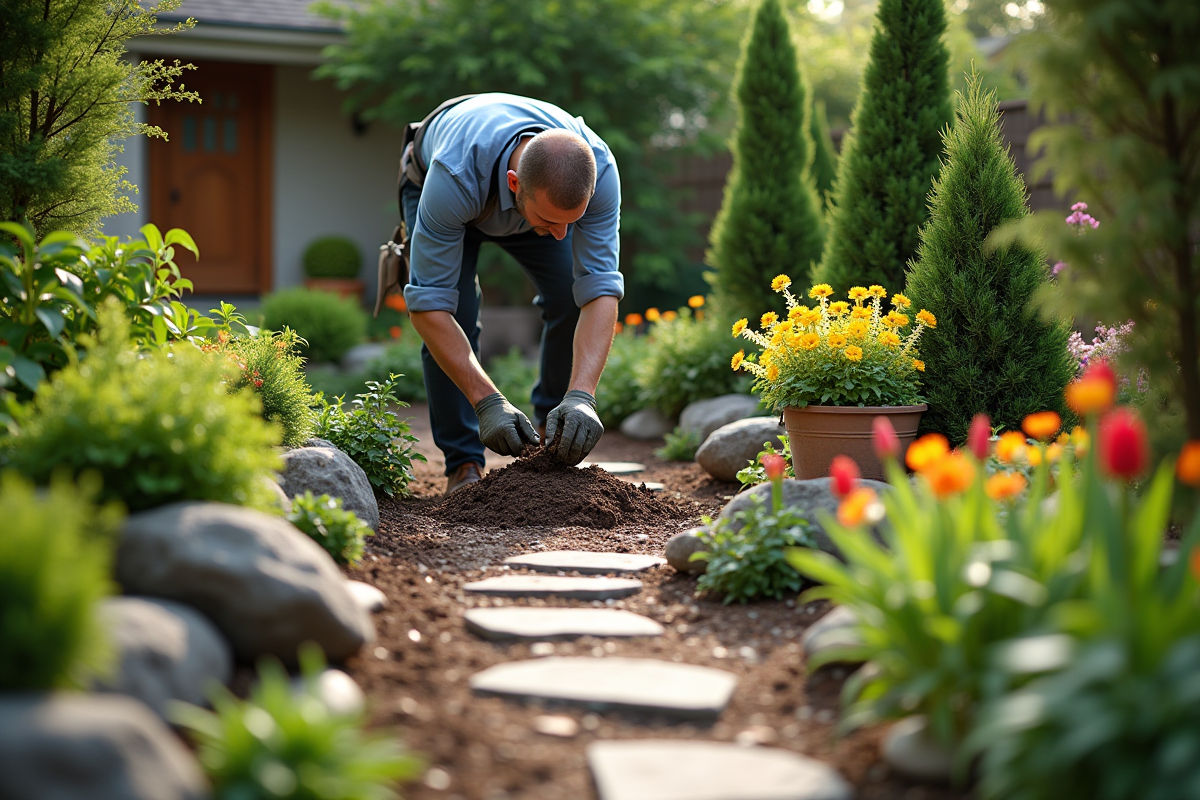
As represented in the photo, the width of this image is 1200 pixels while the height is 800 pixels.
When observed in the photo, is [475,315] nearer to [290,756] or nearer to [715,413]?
[715,413]

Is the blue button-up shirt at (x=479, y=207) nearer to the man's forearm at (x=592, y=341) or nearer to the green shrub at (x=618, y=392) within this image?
the man's forearm at (x=592, y=341)

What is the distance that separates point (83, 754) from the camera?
146 cm

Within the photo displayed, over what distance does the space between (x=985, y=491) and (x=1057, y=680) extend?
569 millimetres

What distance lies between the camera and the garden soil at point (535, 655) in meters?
1.87

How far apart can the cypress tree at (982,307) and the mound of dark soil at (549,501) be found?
1.24m

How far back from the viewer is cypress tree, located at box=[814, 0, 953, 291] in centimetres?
514

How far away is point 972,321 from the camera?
→ 13.4 feet

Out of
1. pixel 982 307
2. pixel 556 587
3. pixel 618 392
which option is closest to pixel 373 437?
pixel 556 587

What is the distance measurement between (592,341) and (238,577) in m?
2.40

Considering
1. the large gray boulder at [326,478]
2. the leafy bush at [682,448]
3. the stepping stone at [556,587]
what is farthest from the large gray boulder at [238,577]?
the leafy bush at [682,448]

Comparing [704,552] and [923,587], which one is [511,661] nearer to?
[704,552]

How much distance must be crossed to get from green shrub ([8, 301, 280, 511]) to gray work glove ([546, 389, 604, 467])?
67.0 inches

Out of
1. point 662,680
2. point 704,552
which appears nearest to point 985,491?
point 662,680

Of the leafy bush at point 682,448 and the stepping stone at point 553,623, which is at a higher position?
the stepping stone at point 553,623
